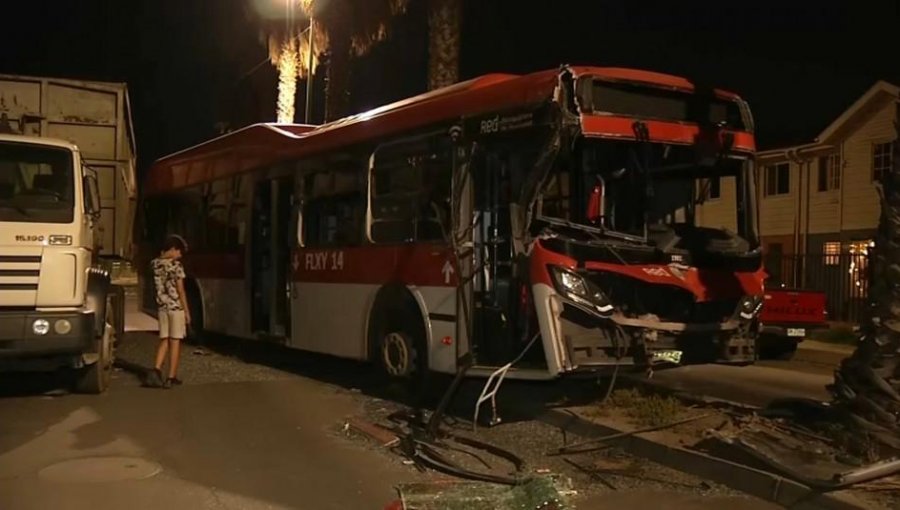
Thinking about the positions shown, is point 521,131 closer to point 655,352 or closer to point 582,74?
point 582,74

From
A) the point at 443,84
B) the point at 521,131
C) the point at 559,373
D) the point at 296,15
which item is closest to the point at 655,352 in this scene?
the point at 559,373

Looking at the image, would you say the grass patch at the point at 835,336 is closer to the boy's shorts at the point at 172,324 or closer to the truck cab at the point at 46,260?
the boy's shorts at the point at 172,324

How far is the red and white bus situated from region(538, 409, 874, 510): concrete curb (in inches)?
30.4

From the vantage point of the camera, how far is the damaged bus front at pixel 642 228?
8.01m

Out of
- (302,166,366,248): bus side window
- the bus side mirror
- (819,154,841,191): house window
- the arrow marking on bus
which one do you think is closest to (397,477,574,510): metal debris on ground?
the arrow marking on bus

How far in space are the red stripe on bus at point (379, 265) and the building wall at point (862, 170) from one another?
792 inches

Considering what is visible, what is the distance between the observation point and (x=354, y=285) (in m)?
10.9

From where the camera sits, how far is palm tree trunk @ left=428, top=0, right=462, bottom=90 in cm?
1945

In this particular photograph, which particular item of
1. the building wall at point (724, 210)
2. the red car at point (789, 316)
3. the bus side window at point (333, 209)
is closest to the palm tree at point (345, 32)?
the bus side window at point (333, 209)

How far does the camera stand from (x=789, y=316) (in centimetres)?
1566

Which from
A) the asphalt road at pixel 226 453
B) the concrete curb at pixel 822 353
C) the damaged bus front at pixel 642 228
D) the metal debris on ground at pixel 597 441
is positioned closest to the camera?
the asphalt road at pixel 226 453

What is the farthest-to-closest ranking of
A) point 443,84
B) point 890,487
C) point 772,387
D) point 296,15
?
point 296,15 < point 443,84 < point 772,387 < point 890,487

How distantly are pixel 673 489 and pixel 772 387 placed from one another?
585 centimetres

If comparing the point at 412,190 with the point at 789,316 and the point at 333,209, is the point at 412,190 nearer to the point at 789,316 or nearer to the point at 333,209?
the point at 333,209
